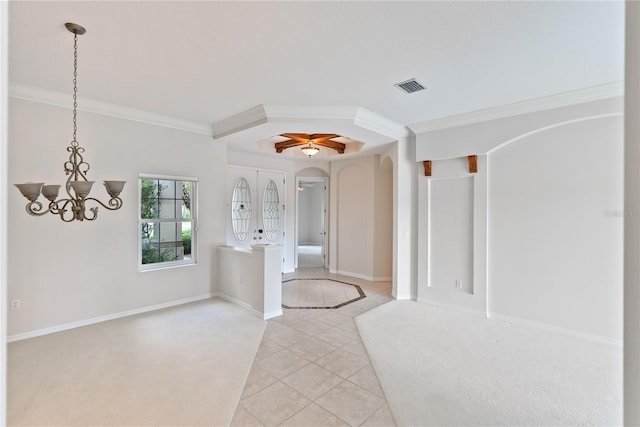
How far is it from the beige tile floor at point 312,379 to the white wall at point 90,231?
80.0 inches

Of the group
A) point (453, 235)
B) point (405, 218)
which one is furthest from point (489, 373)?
point (405, 218)

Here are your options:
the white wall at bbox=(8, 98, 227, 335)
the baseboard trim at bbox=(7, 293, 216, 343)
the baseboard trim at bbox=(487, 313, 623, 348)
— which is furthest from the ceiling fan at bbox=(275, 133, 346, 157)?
the baseboard trim at bbox=(487, 313, 623, 348)

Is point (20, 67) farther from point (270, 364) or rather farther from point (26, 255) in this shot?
point (270, 364)

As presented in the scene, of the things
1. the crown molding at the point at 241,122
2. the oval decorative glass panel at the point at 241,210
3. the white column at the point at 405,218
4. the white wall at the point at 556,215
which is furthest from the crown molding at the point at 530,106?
the oval decorative glass panel at the point at 241,210

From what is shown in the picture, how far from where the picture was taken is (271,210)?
6789mm

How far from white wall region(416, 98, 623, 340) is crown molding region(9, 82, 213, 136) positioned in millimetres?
4038

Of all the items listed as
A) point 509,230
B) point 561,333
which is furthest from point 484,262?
point 561,333

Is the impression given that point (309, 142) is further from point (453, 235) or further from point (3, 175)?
point (3, 175)

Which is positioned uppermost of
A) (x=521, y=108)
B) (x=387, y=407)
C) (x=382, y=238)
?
(x=521, y=108)

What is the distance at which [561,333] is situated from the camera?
3.67 m

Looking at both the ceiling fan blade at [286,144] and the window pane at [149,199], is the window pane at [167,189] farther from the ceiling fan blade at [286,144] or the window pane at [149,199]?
the ceiling fan blade at [286,144]

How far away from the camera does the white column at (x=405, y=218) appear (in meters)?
5.11

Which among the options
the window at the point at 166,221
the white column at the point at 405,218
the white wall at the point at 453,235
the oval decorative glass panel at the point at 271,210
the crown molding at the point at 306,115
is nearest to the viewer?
the crown molding at the point at 306,115

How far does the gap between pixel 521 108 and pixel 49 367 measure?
5770mm
